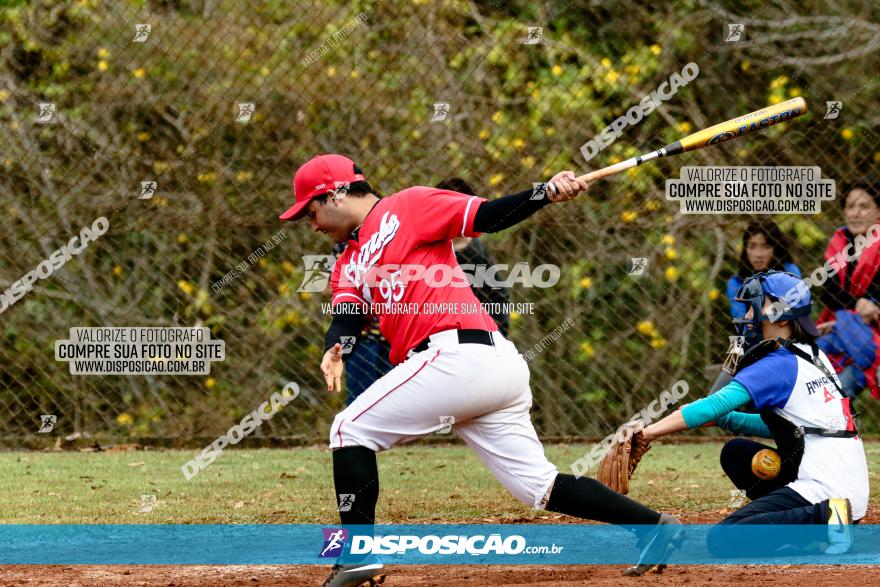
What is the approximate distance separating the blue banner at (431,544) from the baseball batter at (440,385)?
127 mm

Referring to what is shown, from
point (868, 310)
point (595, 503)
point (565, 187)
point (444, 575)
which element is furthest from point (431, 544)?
point (868, 310)

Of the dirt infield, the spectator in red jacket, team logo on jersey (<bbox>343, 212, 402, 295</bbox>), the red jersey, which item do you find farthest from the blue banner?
the spectator in red jacket

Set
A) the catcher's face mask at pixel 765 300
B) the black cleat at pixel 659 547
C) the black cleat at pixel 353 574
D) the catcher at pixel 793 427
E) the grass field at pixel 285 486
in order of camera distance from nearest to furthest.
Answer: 1. the black cleat at pixel 353 574
2. the black cleat at pixel 659 547
3. the catcher at pixel 793 427
4. the catcher's face mask at pixel 765 300
5. the grass field at pixel 285 486

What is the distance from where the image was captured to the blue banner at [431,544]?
4.61m

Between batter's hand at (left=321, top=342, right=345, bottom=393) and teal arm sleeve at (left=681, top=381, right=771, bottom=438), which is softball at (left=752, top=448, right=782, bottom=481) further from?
batter's hand at (left=321, top=342, right=345, bottom=393)

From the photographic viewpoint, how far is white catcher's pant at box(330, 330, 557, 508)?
4.16 metres

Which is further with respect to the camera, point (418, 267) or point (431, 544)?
point (431, 544)

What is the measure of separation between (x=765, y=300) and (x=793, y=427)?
0.51m

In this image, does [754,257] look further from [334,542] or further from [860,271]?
[334,542]

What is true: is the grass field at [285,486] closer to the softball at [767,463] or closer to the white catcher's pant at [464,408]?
the softball at [767,463]

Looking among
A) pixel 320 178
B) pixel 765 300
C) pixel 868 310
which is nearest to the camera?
pixel 320 178

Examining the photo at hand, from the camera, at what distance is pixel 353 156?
27.3 feet

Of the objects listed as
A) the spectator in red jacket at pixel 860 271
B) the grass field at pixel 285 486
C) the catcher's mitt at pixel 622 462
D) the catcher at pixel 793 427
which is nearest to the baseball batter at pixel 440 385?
the catcher's mitt at pixel 622 462

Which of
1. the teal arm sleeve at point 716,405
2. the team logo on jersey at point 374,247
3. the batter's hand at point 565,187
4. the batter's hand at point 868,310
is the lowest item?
the batter's hand at point 868,310
